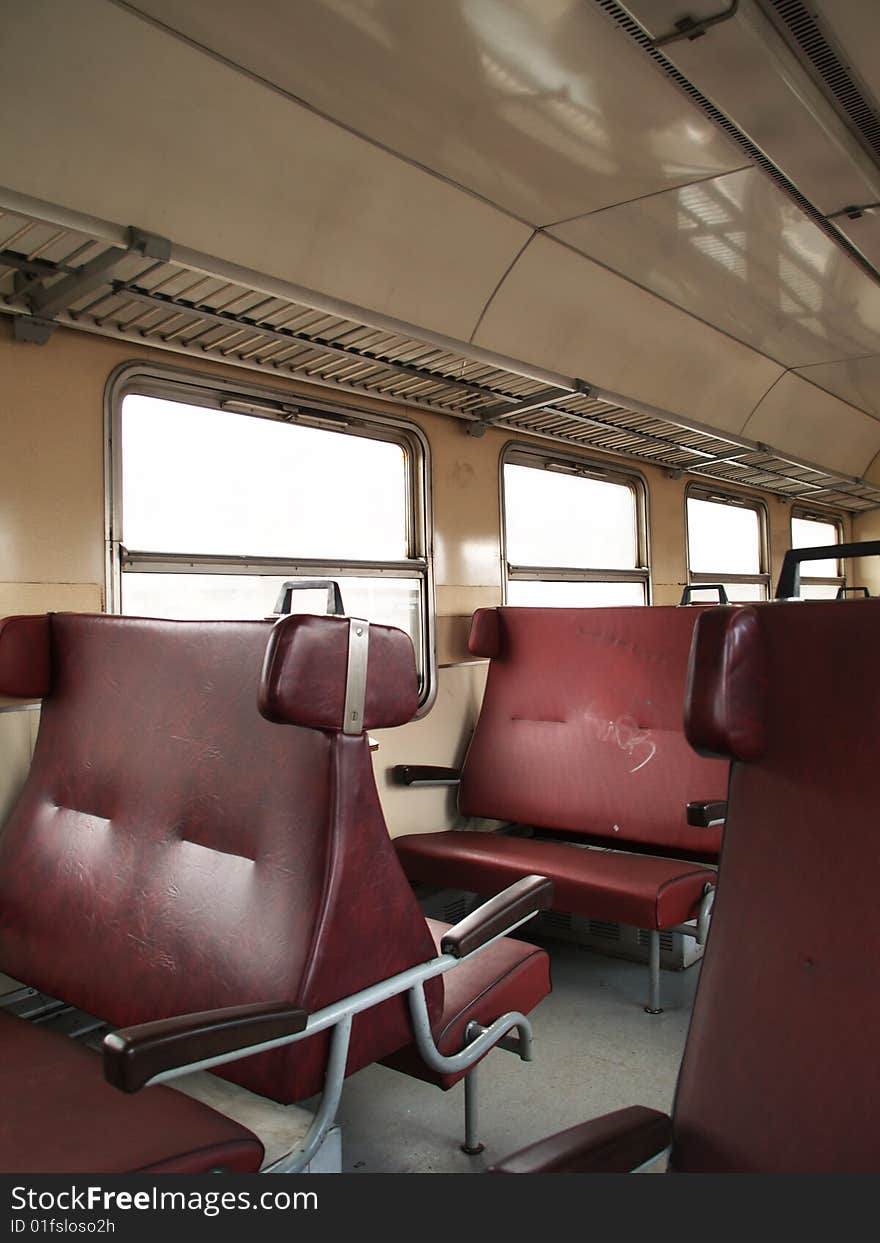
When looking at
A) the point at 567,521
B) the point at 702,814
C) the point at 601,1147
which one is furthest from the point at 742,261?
the point at 601,1147

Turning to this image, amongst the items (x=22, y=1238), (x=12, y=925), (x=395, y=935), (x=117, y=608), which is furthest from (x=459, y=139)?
(x=22, y=1238)

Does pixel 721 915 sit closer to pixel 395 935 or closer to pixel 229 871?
pixel 395 935

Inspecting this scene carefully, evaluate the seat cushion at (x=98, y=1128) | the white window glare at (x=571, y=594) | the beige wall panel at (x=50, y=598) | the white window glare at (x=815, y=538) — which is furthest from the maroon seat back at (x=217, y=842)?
the white window glare at (x=815, y=538)

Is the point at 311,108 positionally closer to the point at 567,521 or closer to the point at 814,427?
the point at 567,521

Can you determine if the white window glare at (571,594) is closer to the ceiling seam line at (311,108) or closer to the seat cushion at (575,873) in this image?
the seat cushion at (575,873)

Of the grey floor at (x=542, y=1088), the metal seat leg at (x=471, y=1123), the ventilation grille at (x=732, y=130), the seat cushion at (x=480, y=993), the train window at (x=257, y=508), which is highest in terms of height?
the ventilation grille at (x=732, y=130)

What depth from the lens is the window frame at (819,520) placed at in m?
8.20

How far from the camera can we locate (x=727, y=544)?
23.4 ft

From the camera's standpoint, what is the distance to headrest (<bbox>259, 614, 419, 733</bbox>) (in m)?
1.59

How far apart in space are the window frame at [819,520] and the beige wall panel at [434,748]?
4562 mm

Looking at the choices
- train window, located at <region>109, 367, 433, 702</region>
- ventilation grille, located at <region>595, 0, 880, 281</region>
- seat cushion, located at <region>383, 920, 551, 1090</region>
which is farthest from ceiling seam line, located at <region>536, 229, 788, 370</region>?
seat cushion, located at <region>383, 920, 551, 1090</region>

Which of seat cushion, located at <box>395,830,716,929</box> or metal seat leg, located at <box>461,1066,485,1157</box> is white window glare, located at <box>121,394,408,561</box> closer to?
seat cushion, located at <box>395,830,716,929</box>

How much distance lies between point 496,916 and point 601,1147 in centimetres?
75

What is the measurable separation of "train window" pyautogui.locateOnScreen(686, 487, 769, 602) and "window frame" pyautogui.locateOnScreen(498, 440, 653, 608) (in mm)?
646
